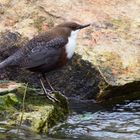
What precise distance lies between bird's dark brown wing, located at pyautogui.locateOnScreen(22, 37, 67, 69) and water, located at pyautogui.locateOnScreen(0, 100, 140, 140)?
65 centimetres

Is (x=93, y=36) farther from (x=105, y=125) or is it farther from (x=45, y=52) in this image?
(x=105, y=125)

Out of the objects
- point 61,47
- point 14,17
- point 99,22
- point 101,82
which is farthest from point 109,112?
point 14,17

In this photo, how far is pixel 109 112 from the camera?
22.7 ft

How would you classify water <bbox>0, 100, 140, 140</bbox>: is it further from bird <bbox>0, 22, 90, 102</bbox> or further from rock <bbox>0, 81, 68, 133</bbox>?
bird <bbox>0, 22, 90, 102</bbox>

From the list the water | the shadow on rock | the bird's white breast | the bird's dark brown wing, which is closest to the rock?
the water

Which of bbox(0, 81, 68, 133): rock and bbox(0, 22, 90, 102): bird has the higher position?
bbox(0, 22, 90, 102): bird

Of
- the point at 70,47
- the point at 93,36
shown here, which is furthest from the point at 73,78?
the point at 70,47

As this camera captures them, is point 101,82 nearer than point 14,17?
Yes

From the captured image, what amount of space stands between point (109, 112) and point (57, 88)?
2.50ft

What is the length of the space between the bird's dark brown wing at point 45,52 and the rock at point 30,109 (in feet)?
0.99

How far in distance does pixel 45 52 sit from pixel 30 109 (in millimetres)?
768

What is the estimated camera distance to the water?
5488 mm

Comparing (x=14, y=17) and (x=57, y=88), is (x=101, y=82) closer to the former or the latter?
(x=57, y=88)

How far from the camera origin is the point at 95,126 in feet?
20.8
